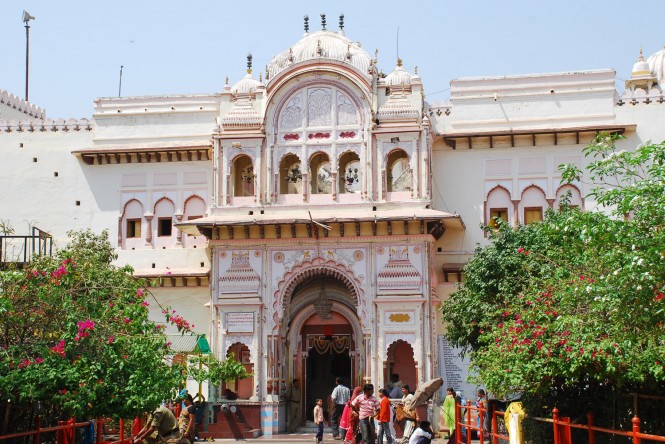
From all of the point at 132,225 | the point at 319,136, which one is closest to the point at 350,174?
the point at 319,136

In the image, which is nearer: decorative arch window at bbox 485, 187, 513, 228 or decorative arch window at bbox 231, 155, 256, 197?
decorative arch window at bbox 485, 187, 513, 228

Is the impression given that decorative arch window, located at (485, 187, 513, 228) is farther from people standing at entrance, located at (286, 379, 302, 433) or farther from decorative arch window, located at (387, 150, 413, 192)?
people standing at entrance, located at (286, 379, 302, 433)

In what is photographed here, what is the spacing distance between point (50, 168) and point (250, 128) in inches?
273

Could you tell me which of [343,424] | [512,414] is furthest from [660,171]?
[343,424]

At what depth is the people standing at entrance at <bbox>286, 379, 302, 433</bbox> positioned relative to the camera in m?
27.4

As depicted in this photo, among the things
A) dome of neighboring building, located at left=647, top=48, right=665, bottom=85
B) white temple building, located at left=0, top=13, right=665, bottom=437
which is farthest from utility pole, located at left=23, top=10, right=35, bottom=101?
dome of neighboring building, located at left=647, top=48, right=665, bottom=85

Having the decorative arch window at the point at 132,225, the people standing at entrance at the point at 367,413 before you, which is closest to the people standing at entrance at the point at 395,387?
the people standing at entrance at the point at 367,413

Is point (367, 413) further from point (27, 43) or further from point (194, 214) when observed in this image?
point (27, 43)

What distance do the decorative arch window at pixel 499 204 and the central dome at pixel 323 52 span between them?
4.91 m

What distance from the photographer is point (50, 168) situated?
30.3 m

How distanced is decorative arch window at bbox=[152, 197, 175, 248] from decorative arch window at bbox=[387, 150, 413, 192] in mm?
6620

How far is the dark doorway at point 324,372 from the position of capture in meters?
28.8

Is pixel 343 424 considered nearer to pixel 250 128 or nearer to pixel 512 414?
pixel 512 414

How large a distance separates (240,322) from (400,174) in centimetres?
657
